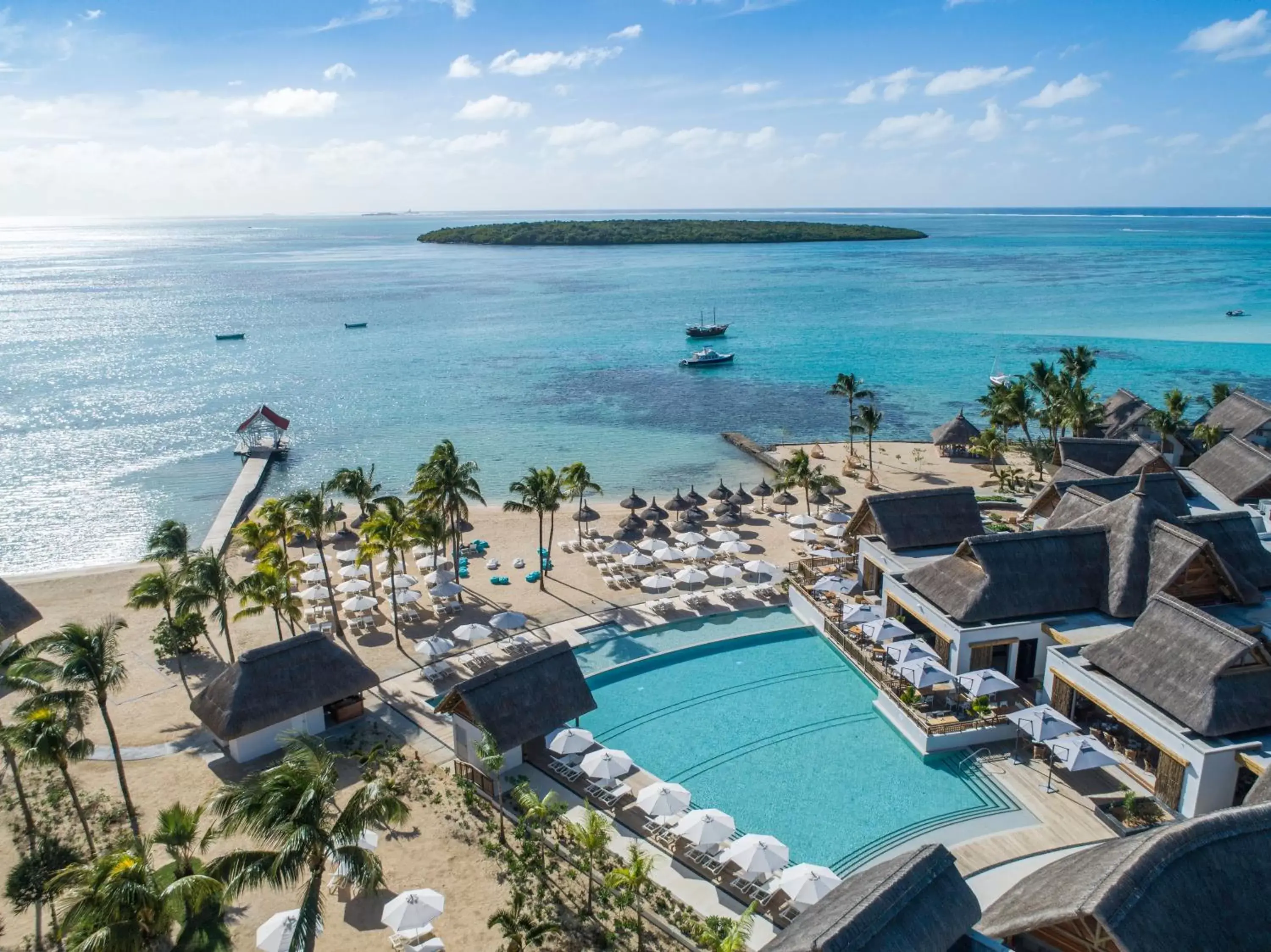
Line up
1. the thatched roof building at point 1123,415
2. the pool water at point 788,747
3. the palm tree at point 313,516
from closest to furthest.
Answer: the pool water at point 788,747 < the palm tree at point 313,516 < the thatched roof building at point 1123,415

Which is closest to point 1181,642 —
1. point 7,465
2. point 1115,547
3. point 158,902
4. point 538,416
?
point 1115,547

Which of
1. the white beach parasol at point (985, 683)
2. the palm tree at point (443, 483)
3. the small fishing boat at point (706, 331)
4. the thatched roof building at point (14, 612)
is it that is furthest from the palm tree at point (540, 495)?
the small fishing boat at point (706, 331)

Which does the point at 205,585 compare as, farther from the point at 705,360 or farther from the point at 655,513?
the point at 705,360

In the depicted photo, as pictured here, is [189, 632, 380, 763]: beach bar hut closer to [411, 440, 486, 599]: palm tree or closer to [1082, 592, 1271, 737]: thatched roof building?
[411, 440, 486, 599]: palm tree

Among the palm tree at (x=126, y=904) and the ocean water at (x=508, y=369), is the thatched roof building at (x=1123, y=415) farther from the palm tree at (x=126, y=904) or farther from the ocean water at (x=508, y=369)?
the palm tree at (x=126, y=904)

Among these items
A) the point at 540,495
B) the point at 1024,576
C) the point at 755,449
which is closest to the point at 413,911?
the point at 540,495

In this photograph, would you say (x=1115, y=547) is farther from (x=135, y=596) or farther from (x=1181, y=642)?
(x=135, y=596)
